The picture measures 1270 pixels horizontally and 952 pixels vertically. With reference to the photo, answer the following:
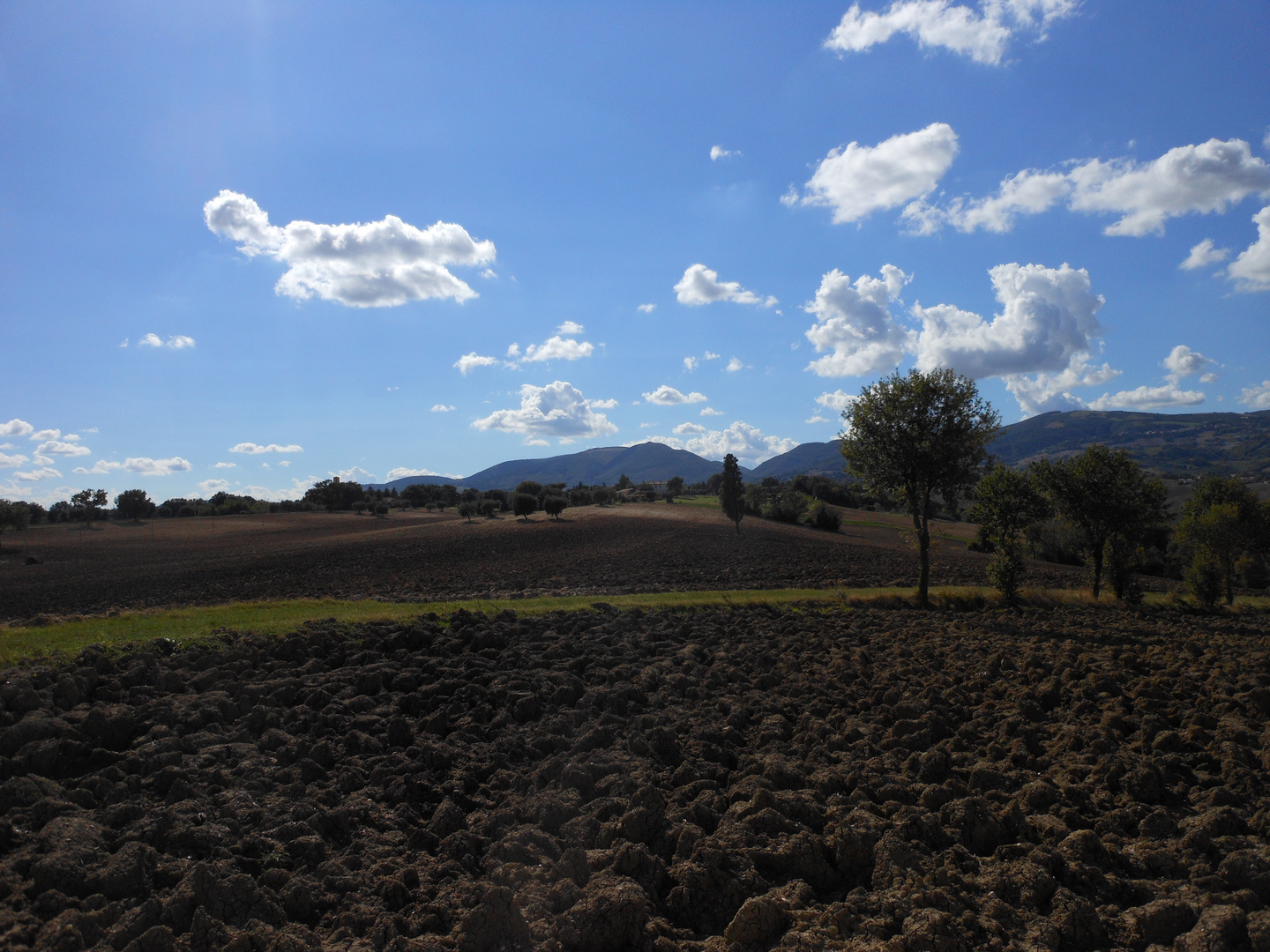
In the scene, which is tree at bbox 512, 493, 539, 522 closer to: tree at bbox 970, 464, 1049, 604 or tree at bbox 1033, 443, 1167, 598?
tree at bbox 970, 464, 1049, 604

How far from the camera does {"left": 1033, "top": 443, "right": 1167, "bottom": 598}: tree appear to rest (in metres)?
29.6

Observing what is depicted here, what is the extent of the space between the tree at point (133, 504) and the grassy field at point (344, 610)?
11677 centimetres

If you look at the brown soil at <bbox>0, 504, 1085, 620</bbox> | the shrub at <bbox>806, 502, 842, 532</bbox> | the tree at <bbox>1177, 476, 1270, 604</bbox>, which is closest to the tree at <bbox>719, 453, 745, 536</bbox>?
the brown soil at <bbox>0, 504, 1085, 620</bbox>

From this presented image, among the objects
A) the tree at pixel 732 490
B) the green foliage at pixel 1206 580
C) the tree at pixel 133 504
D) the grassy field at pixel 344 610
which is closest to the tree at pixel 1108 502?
the grassy field at pixel 344 610

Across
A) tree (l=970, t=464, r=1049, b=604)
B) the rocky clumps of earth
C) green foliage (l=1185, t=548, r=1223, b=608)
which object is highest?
tree (l=970, t=464, r=1049, b=604)

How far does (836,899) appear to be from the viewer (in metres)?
6.64

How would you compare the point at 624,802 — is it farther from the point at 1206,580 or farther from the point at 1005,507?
the point at 1206,580

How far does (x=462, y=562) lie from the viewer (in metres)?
53.1

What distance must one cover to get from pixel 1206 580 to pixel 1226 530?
18.7ft

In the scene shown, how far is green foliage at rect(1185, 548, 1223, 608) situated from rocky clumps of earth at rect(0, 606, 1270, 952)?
878 inches

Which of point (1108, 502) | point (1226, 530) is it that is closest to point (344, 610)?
point (1108, 502)

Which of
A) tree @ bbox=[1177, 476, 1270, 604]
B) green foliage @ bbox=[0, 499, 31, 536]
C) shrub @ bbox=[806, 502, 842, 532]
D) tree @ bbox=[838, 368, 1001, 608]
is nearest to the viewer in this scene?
tree @ bbox=[838, 368, 1001, 608]

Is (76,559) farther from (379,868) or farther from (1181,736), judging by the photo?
(1181,736)

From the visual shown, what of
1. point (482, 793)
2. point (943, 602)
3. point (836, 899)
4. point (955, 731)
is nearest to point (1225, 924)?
point (836, 899)
